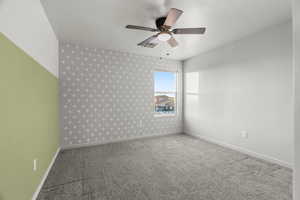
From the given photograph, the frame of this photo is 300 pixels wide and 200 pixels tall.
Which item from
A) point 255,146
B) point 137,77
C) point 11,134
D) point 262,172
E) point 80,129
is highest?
point 137,77

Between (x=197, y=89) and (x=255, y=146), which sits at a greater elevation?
(x=197, y=89)

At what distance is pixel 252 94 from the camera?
302 cm

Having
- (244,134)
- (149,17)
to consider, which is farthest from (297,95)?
(244,134)

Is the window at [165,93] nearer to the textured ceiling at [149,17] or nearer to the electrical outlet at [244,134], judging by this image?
the textured ceiling at [149,17]

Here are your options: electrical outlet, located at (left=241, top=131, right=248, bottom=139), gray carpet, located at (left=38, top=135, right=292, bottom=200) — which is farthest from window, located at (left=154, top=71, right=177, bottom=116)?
electrical outlet, located at (left=241, top=131, right=248, bottom=139)

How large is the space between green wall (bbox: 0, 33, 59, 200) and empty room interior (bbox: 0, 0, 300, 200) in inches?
0.6

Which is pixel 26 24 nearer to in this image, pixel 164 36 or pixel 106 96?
pixel 164 36

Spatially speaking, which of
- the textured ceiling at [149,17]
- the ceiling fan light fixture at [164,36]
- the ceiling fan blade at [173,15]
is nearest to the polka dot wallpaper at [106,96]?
the textured ceiling at [149,17]

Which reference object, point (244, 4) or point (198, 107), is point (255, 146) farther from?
point (244, 4)

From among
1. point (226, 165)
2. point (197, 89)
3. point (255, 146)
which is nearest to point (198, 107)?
point (197, 89)

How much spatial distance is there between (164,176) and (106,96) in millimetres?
2553

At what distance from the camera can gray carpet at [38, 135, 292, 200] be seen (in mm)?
1813

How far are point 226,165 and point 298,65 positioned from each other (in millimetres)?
2343

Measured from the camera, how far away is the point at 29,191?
1553mm
